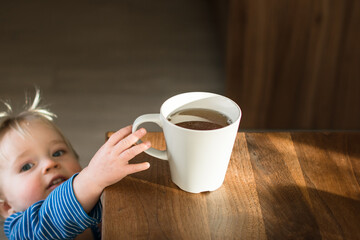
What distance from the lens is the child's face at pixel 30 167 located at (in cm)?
94

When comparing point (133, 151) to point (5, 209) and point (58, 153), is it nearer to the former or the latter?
point (58, 153)

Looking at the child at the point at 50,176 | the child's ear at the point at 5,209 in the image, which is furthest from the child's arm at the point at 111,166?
the child's ear at the point at 5,209

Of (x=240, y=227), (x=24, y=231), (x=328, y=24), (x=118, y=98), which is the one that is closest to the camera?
(x=240, y=227)

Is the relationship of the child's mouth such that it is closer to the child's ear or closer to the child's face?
the child's face

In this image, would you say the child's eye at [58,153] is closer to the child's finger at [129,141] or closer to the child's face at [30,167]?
the child's face at [30,167]

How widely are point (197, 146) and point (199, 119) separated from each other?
83mm

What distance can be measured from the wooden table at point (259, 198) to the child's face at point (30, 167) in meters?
0.26

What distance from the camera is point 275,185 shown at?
73cm

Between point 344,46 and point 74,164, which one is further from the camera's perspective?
point 344,46

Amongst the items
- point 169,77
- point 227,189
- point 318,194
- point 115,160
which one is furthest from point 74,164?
point 169,77

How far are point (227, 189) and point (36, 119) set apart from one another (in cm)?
52

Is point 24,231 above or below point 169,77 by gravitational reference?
above

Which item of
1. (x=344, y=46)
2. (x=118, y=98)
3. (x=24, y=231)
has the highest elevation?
(x=344, y=46)

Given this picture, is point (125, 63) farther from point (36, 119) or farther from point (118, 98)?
point (36, 119)
